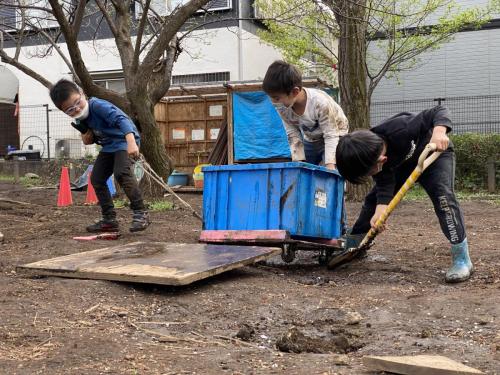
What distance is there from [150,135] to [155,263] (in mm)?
5353

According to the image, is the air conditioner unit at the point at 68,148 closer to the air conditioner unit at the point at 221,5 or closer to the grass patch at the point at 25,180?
the grass patch at the point at 25,180

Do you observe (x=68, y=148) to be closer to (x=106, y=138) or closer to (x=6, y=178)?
(x=6, y=178)

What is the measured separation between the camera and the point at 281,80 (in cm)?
438

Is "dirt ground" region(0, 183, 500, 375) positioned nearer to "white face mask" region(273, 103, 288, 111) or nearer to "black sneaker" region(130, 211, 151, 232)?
"black sneaker" region(130, 211, 151, 232)

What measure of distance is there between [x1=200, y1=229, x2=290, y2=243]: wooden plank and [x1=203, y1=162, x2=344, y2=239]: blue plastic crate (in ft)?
0.18

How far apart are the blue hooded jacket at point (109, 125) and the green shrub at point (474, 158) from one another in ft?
30.0

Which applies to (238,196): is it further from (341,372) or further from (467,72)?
(467,72)

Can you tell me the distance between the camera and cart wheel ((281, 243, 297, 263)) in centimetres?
452

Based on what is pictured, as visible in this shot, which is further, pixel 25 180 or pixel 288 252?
pixel 25 180

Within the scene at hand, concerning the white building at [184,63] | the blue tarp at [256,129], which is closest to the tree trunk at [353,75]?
the blue tarp at [256,129]

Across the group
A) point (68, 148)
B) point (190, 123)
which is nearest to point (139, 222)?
point (190, 123)

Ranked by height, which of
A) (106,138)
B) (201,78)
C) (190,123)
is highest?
(201,78)

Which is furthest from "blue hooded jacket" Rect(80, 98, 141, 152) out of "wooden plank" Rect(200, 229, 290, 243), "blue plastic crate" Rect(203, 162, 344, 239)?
"wooden plank" Rect(200, 229, 290, 243)

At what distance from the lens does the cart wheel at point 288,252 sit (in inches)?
178
